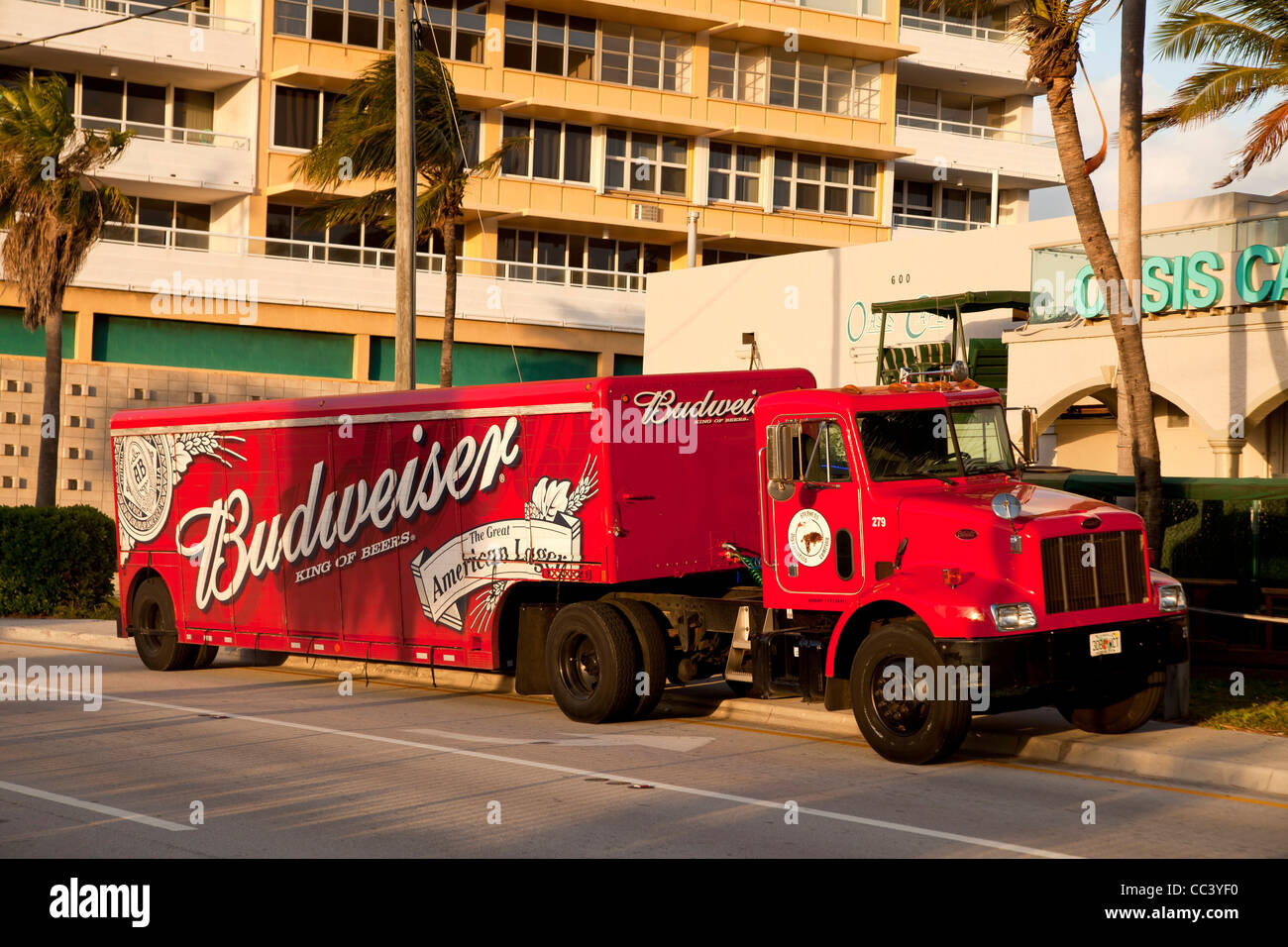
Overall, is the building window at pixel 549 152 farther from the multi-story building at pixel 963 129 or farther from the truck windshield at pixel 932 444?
the truck windshield at pixel 932 444

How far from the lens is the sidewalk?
10688 millimetres

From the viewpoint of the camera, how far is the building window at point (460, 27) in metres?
45.7

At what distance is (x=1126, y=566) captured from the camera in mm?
11383

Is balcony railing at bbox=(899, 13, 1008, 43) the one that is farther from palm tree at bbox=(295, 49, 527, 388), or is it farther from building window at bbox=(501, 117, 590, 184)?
palm tree at bbox=(295, 49, 527, 388)

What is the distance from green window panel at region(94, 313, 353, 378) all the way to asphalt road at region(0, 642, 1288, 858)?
26772mm

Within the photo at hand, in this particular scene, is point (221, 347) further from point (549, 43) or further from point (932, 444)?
point (932, 444)

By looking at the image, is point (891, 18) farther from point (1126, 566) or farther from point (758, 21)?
point (1126, 566)

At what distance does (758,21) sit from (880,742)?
42342 mm

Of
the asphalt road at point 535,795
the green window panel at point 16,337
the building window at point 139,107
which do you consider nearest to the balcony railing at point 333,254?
the building window at point 139,107

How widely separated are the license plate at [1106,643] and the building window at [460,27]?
38.5 m

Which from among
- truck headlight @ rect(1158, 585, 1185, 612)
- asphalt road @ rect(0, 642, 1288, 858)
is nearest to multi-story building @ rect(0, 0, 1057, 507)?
asphalt road @ rect(0, 642, 1288, 858)

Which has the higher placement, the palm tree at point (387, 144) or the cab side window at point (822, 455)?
the palm tree at point (387, 144)

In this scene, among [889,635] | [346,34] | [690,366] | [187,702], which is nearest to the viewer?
[889,635]
